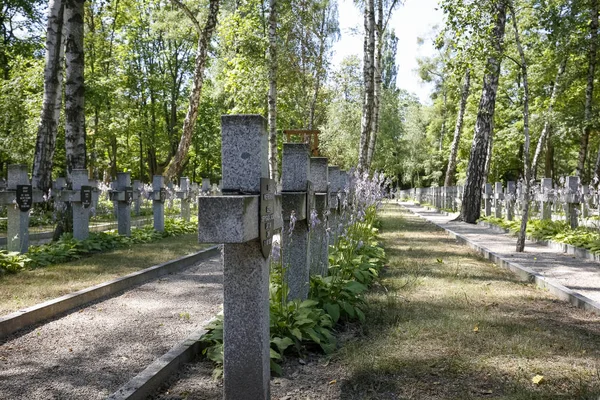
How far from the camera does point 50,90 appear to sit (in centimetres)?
1097

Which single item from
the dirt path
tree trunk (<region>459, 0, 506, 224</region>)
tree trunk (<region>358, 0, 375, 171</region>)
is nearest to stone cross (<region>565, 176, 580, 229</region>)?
tree trunk (<region>459, 0, 506, 224</region>)

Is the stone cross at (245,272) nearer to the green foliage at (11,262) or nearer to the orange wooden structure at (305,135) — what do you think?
the green foliage at (11,262)

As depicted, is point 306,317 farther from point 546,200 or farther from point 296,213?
point 546,200

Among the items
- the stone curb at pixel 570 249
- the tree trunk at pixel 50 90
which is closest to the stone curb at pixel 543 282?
the stone curb at pixel 570 249

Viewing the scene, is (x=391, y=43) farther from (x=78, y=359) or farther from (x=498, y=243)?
(x=78, y=359)

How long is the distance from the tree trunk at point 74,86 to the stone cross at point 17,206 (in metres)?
1.71

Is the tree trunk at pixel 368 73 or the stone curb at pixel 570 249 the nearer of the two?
the stone curb at pixel 570 249

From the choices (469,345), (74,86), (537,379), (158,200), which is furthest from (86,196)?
(537,379)

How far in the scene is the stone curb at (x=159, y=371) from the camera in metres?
3.25

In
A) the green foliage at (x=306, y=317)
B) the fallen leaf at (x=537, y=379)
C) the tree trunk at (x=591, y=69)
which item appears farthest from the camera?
the tree trunk at (x=591, y=69)

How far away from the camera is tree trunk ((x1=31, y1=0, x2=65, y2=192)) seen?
1093 cm

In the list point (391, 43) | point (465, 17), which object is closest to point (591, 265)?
point (465, 17)

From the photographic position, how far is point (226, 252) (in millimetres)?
2939

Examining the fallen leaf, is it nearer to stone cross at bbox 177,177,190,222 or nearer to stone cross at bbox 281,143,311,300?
stone cross at bbox 281,143,311,300
